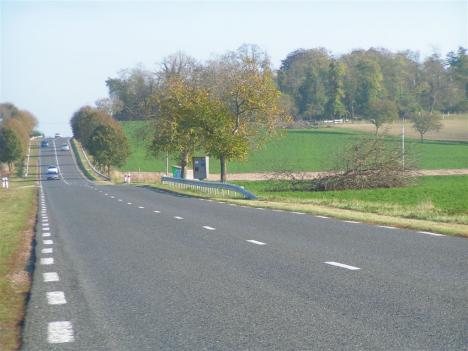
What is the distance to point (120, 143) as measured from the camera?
A: 303ft

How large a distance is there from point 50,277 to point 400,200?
23.7 meters

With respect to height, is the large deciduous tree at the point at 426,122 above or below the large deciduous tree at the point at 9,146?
above

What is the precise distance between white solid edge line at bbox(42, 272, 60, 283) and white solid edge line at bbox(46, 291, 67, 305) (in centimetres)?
104

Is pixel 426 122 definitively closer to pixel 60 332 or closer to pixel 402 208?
pixel 402 208

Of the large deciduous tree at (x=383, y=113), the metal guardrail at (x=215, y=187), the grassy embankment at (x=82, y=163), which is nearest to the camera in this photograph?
the metal guardrail at (x=215, y=187)

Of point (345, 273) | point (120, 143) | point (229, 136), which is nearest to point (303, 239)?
point (345, 273)

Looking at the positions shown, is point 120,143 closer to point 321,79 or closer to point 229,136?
point 229,136

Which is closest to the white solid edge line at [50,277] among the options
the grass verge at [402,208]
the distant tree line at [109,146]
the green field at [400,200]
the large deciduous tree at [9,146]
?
the grass verge at [402,208]

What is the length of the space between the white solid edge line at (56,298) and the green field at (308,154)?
64.8m

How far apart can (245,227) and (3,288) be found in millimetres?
8974

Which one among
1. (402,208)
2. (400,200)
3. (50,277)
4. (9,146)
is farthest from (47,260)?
(9,146)

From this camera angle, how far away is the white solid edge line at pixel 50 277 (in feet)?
33.5

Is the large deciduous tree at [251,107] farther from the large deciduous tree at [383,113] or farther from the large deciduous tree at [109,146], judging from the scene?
the large deciduous tree at [383,113]

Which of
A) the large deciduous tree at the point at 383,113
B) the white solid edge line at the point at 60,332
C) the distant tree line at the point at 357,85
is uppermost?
the distant tree line at the point at 357,85
